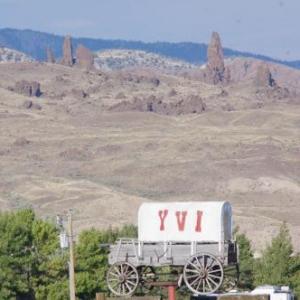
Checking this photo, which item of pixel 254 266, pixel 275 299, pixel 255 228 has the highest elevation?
pixel 255 228

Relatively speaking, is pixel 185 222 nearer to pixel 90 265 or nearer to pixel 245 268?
pixel 245 268

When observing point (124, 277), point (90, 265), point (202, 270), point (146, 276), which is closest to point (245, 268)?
point (90, 265)

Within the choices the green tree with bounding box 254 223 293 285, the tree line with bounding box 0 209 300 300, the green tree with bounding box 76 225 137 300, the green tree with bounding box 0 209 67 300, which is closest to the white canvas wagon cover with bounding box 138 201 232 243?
the tree line with bounding box 0 209 300 300

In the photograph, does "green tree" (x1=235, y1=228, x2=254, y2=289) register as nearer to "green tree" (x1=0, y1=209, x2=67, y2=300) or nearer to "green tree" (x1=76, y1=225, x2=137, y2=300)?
"green tree" (x1=76, y1=225, x2=137, y2=300)

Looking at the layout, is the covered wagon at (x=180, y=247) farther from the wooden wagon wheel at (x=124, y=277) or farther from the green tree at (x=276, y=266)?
the green tree at (x=276, y=266)

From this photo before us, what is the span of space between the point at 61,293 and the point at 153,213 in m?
29.8

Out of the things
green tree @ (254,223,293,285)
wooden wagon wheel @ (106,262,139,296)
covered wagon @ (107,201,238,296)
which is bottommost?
wooden wagon wheel @ (106,262,139,296)

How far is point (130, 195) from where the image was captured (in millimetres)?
196500

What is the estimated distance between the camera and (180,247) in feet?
105

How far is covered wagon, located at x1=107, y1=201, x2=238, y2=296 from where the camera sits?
104 feet

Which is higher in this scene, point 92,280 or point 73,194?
point 73,194

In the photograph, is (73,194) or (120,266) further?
(73,194)

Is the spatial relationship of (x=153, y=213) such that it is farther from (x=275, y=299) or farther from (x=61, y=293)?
(x=61, y=293)

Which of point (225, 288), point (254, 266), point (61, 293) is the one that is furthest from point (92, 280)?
point (225, 288)
